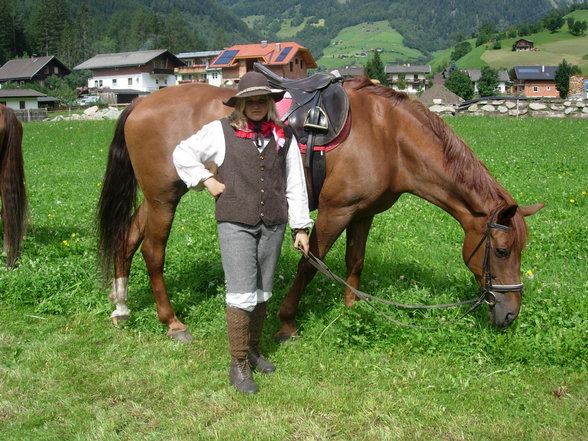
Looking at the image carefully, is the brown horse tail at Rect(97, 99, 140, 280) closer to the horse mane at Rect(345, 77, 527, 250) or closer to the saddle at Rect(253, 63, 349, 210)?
the saddle at Rect(253, 63, 349, 210)

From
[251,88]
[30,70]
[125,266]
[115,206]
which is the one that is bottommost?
[30,70]

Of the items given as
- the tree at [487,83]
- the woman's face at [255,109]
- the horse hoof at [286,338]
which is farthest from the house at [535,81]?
the woman's face at [255,109]

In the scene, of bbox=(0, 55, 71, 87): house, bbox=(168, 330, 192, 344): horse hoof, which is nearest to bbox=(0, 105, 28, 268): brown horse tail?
bbox=(168, 330, 192, 344): horse hoof

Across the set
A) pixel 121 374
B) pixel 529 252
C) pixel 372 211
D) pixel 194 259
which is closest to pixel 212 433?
pixel 121 374

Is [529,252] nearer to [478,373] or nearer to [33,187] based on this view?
[478,373]

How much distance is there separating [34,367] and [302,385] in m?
2.16

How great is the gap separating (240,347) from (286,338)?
0.93 metres

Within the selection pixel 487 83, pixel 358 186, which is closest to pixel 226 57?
pixel 487 83

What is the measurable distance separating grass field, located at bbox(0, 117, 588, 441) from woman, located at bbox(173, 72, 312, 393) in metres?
0.56

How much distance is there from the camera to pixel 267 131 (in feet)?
13.1

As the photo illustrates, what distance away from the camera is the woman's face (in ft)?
12.9

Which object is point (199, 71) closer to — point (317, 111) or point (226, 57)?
point (226, 57)

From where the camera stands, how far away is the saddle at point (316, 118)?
472cm

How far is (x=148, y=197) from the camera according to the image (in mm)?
5145
